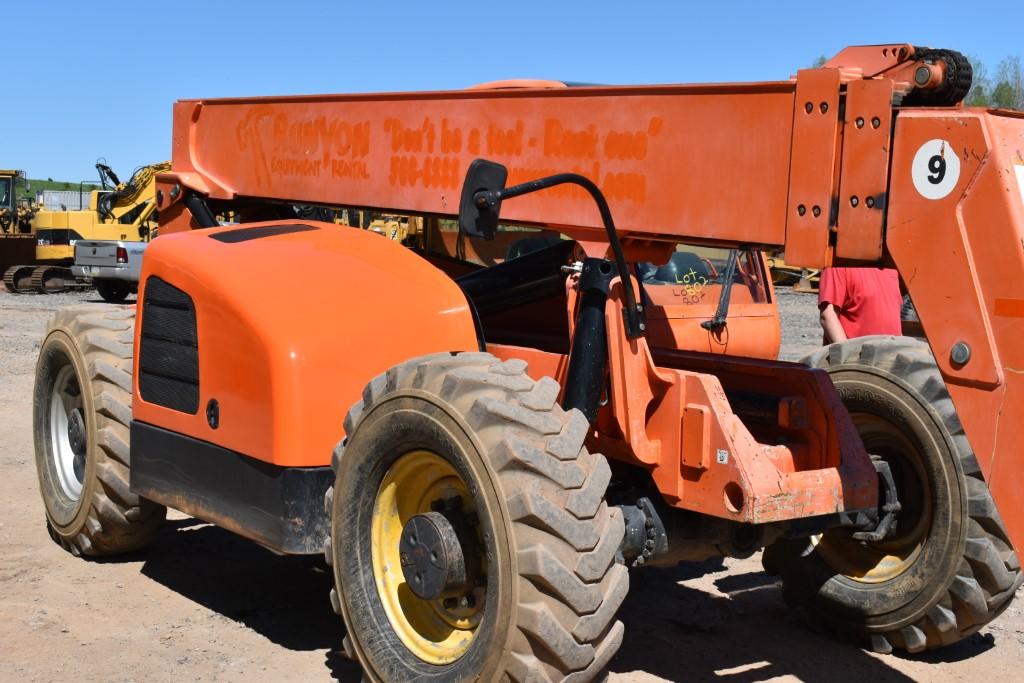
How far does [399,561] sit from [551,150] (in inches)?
64.6

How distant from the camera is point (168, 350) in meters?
5.46

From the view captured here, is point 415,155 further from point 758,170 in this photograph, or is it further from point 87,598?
point 87,598

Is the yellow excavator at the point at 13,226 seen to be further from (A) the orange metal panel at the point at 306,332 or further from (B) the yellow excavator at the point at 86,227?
(A) the orange metal panel at the point at 306,332

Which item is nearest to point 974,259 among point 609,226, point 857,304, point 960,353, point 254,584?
point 960,353

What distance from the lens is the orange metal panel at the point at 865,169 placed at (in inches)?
150

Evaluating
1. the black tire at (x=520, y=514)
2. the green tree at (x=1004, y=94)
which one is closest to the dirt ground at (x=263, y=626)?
the black tire at (x=520, y=514)

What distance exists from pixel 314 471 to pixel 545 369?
96cm

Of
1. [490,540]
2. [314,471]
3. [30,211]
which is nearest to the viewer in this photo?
[490,540]

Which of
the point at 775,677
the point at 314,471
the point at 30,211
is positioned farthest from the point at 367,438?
the point at 30,211

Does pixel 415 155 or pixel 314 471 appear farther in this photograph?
pixel 415 155

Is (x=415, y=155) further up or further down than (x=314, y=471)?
further up

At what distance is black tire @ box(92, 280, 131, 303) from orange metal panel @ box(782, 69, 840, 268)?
2330 cm

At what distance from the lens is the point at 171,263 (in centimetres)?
540

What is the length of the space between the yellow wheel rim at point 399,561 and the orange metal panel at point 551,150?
1.09 metres
